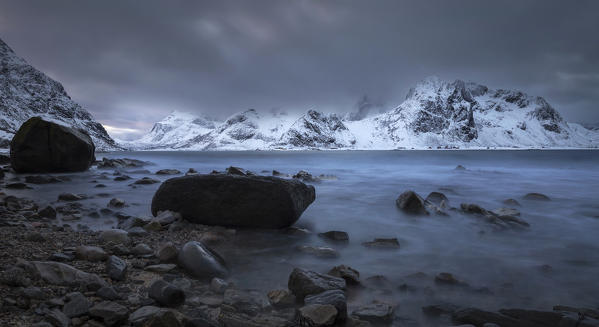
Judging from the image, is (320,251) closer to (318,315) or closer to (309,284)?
(309,284)

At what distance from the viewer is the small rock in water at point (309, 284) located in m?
3.61

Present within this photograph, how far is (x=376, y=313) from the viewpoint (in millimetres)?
3352

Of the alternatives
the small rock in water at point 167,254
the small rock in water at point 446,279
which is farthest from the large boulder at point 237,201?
the small rock in water at point 446,279

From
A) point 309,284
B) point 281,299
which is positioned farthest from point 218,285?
point 309,284

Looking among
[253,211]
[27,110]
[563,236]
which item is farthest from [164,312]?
[27,110]

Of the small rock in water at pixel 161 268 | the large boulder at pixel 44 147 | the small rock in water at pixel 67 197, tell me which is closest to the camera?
the small rock in water at pixel 161 268

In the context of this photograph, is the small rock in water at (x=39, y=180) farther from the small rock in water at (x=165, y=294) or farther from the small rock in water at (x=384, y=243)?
the small rock in water at (x=384, y=243)

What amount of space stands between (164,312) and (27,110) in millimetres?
250888

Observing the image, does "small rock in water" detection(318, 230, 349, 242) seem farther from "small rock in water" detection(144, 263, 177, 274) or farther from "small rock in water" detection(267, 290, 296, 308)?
"small rock in water" detection(144, 263, 177, 274)

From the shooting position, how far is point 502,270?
16.1 feet

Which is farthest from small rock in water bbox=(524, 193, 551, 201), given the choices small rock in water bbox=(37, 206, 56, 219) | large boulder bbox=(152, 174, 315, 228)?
small rock in water bbox=(37, 206, 56, 219)

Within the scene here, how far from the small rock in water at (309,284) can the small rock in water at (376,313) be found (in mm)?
462

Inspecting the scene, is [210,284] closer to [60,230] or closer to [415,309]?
[415,309]

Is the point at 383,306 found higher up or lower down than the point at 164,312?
lower down
